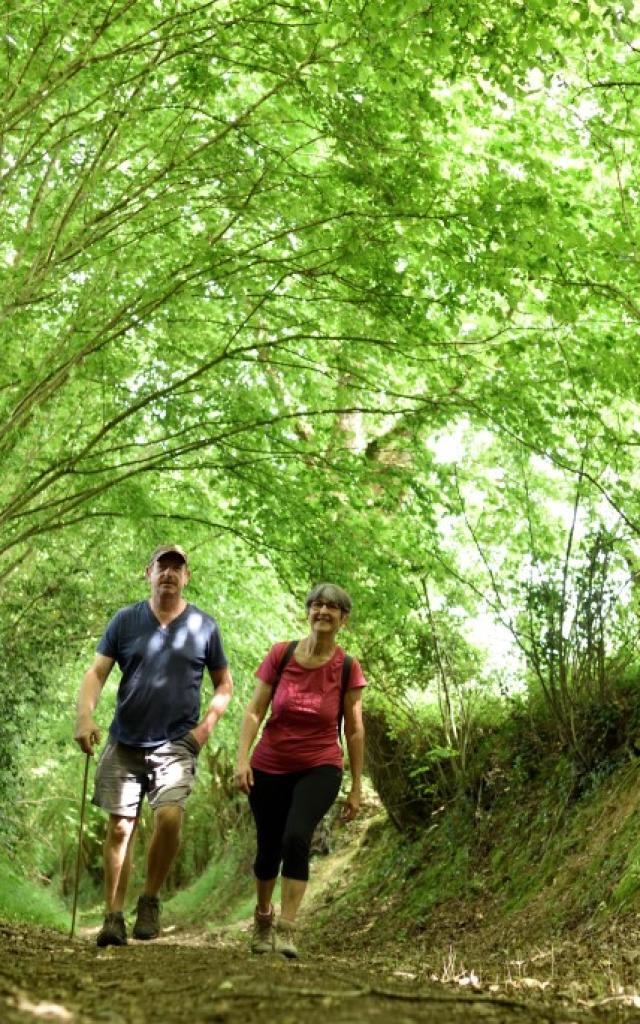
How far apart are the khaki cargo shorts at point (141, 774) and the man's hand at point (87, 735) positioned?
20cm

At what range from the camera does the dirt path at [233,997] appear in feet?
9.56

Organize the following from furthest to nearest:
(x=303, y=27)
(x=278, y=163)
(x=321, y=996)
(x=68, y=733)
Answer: (x=68, y=733) → (x=278, y=163) → (x=303, y=27) → (x=321, y=996)

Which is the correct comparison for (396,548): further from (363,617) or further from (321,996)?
(321,996)

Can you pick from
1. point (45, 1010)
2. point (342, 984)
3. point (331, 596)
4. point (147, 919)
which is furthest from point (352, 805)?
point (45, 1010)

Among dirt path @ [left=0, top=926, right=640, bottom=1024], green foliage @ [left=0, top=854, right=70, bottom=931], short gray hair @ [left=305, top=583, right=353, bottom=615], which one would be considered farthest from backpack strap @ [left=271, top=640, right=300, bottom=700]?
green foliage @ [left=0, top=854, right=70, bottom=931]

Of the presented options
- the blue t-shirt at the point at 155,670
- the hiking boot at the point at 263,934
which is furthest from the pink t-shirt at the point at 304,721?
the hiking boot at the point at 263,934

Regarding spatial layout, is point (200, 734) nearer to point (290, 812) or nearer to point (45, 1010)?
point (290, 812)

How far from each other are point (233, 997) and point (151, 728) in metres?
3.17

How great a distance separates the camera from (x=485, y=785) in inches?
448

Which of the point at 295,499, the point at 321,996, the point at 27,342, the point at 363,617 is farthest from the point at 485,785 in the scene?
the point at 321,996

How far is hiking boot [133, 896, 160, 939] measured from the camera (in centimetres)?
622

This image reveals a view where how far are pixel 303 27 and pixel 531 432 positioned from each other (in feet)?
11.7

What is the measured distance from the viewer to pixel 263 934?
6199mm

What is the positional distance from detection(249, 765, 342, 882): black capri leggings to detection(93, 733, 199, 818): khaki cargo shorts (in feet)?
1.35
